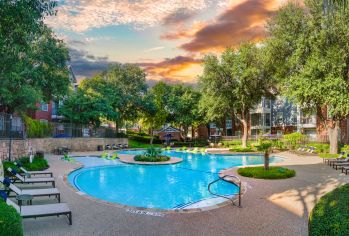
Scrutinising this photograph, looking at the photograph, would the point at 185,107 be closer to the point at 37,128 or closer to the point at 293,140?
the point at 293,140

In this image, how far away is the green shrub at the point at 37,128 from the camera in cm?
2547

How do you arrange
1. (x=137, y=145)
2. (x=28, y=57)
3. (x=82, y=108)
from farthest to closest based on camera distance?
(x=137, y=145)
(x=82, y=108)
(x=28, y=57)

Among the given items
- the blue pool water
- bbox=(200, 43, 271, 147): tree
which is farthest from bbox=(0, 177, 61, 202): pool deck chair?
bbox=(200, 43, 271, 147): tree

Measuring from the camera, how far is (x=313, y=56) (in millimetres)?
26438

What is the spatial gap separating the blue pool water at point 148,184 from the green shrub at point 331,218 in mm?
6857

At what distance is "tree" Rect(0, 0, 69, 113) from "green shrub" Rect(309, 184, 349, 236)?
1244cm

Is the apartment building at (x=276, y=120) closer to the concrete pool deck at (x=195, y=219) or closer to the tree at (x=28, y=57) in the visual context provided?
the tree at (x=28, y=57)

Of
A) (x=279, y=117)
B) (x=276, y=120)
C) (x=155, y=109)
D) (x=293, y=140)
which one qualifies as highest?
(x=155, y=109)

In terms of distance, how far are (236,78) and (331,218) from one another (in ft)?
108

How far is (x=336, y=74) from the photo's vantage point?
26.0 metres

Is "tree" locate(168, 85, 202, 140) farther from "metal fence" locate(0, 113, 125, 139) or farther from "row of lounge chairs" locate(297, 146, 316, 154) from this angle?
"row of lounge chairs" locate(297, 146, 316, 154)

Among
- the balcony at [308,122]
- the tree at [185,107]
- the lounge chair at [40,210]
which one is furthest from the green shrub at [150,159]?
the balcony at [308,122]

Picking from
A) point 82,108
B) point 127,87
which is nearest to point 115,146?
point 82,108

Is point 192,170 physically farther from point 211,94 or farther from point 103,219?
point 211,94
